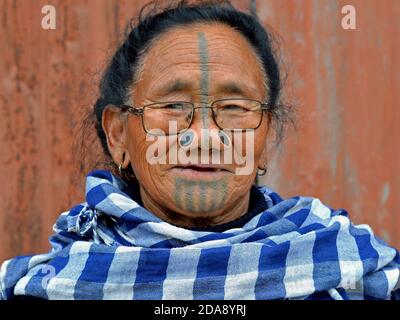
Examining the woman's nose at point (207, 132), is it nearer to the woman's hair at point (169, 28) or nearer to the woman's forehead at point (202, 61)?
the woman's forehead at point (202, 61)

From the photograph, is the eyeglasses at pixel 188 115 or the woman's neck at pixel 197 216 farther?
the woman's neck at pixel 197 216

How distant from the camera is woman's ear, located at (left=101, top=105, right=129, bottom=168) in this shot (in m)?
2.42

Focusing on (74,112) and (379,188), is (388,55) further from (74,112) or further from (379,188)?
(74,112)

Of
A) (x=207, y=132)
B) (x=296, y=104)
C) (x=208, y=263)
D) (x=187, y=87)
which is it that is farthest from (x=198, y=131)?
(x=296, y=104)

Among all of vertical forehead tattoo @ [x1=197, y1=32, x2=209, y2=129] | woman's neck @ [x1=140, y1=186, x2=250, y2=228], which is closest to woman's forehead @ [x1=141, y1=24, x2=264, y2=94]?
vertical forehead tattoo @ [x1=197, y1=32, x2=209, y2=129]

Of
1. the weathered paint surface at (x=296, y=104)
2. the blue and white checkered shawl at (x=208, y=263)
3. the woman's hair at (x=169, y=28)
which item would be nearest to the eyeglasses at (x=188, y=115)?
the woman's hair at (x=169, y=28)

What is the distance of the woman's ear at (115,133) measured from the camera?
2.42 m

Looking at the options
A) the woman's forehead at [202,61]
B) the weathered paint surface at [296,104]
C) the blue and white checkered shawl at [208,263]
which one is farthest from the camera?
the weathered paint surface at [296,104]

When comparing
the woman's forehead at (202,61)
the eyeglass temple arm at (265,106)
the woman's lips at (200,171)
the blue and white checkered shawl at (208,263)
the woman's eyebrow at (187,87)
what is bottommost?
the blue and white checkered shawl at (208,263)

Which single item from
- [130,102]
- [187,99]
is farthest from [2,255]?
[187,99]

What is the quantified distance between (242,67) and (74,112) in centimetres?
100

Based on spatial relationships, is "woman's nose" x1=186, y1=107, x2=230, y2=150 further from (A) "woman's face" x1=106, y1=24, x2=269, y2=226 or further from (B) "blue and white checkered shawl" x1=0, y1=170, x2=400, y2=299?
(B) "blue and white checkered shawl" x1=0, y1=170, x2=400, y2=299

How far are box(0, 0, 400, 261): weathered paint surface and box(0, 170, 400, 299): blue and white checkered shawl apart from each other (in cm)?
78
